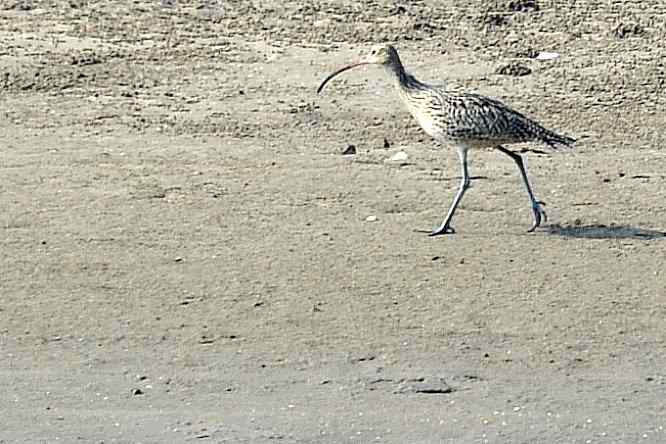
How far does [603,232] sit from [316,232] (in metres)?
1.57

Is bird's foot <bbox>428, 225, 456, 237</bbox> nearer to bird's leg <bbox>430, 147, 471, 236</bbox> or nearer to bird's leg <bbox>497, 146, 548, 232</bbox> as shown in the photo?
bird's leg <bbox>430, 147, 471, 236</bbox>

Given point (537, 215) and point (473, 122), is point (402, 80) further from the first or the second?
point (537, 215)

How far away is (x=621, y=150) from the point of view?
12031mm

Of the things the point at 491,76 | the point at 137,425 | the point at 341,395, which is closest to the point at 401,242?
the point at 341,395

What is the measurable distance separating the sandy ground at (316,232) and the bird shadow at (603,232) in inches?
0.9

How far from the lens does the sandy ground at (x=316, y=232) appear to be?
7.98 meters

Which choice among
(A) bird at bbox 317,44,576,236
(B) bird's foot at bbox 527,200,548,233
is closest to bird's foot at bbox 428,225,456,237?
(A) bird at bbox 317,44,576,236

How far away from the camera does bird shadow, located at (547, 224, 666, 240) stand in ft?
33.6

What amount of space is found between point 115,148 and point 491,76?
3.05 m

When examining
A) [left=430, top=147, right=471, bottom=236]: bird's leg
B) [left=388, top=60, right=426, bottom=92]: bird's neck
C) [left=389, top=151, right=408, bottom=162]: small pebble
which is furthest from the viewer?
[left=389, top=151, right=408, bottom=162]: small pebble

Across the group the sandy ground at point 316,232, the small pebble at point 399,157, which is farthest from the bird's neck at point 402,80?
the small pebble at point 399,157

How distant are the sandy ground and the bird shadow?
2cm

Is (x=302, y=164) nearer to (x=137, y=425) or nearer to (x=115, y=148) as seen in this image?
(x=115, y=148)

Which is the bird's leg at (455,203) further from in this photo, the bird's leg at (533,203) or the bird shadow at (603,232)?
the bird shadow at (603,232)
